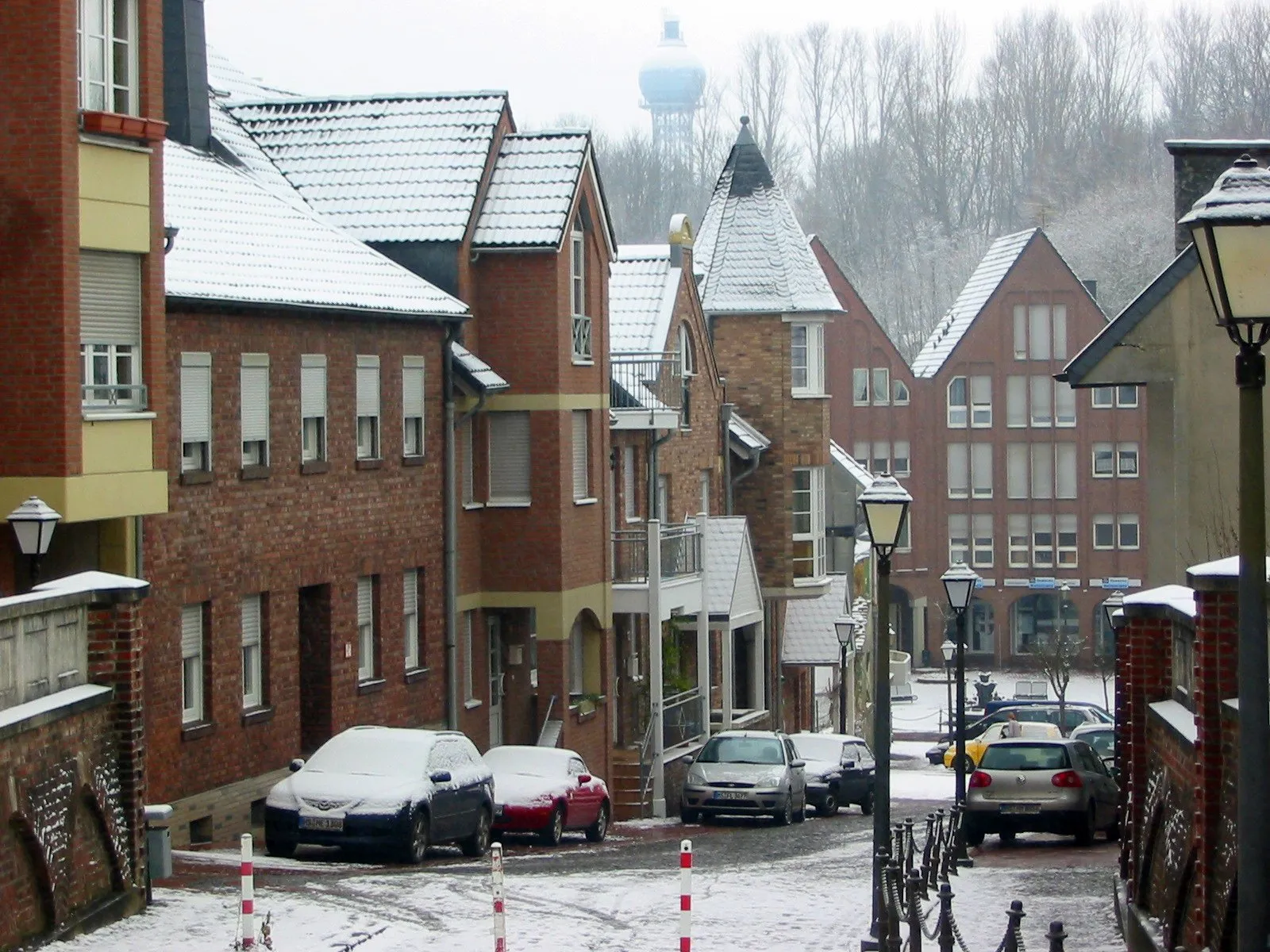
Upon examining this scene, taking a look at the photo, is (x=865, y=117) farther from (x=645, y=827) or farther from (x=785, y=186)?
(x=645, y=827)

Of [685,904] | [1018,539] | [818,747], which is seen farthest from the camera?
[1018,539]

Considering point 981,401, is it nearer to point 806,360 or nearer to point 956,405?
point 956,405

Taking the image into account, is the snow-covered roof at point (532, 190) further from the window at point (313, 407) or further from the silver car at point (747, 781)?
the silver car at point (747, 781)

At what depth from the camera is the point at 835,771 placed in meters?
36.3

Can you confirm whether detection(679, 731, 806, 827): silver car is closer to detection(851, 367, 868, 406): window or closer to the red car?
the red car

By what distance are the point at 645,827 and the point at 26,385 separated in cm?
1506

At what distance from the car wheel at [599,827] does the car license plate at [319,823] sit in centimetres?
685

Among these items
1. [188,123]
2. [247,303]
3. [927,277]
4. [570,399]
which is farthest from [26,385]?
[927,277]

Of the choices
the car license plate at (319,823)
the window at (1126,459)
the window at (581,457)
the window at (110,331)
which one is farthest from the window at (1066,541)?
the window at (110,331)

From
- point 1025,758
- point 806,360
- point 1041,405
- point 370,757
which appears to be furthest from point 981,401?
point 370,757

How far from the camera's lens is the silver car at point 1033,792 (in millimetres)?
26094

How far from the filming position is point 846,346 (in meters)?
83.3

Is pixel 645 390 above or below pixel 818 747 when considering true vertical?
above

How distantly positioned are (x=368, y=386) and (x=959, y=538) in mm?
57076
